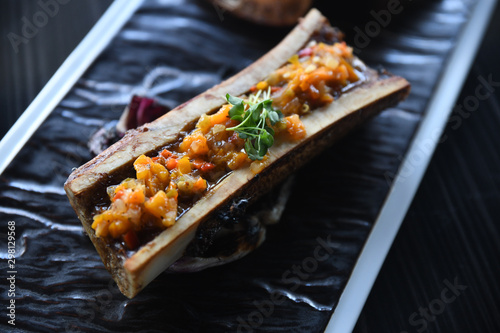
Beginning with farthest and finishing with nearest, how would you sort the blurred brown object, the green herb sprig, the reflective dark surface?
the blurred brown object
the reflective dark surface
the green herb sprig

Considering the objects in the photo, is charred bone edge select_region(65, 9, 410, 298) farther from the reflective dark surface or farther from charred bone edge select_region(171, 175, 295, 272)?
the reflective dark surface

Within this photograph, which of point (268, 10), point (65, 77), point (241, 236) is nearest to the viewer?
point (241, 236)

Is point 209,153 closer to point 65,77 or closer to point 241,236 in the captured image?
point 241,236

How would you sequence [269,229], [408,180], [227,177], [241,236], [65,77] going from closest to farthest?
[227,177] → [241,236] → [269,229] → [408,180] → [65,77]

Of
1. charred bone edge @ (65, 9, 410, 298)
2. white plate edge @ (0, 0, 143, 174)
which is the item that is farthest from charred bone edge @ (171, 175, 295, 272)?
white plate edge @ (0, 0, 143, 174)

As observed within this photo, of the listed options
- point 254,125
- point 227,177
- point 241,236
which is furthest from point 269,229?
point 254,125

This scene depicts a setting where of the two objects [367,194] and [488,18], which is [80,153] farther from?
[488,18]
